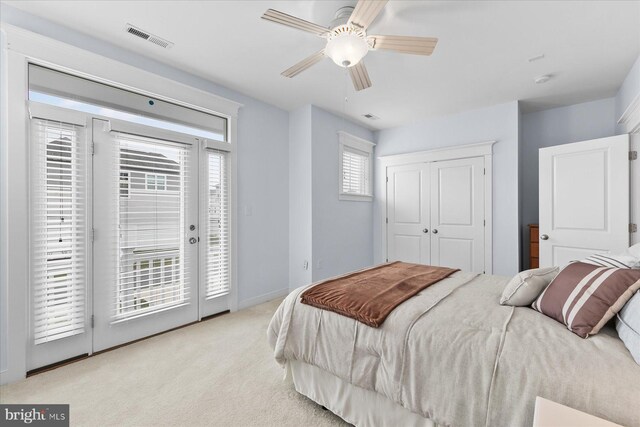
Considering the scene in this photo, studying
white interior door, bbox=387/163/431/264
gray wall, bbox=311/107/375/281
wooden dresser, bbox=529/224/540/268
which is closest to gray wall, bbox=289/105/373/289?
gray wall, bbox=311/107/375/281

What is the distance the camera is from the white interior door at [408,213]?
4426 millimetres

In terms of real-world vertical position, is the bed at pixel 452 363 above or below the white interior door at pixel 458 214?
below

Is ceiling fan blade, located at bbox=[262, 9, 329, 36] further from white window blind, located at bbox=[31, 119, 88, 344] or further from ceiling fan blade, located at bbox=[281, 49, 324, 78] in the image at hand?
white window blind, located at bbox=[31, 119, 88, 344]

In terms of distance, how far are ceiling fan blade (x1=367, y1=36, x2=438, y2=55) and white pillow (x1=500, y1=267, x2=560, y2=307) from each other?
155cm

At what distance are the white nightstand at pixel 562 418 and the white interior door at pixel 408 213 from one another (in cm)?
363

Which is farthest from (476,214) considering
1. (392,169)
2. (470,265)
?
(392,169)

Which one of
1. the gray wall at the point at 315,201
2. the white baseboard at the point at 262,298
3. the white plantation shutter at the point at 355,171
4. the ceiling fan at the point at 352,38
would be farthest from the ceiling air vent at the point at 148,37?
the white baseboard at the point at 262,298

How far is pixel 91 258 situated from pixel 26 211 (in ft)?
1.79

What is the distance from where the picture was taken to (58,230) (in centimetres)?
218

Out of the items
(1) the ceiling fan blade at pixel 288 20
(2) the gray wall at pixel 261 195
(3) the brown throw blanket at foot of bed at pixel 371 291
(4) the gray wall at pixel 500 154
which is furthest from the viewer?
(4) the gray wall at pixel 500 154

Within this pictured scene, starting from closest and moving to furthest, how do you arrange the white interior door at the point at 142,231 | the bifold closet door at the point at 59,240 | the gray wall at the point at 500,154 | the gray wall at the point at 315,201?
the bifold closet door at the point at 59,240
the white interior door at the point at 142,231
the gray wall at the point at 500,154
the gray wall at the point at 315,201

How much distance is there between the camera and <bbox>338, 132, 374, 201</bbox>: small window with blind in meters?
4.34

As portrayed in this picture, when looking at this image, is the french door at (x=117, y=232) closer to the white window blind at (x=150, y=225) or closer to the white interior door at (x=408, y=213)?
A: the white window blind at (x=150, y=225)

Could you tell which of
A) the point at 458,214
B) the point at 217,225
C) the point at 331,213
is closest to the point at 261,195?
the point at 217,225
